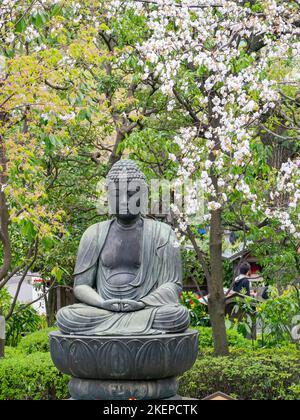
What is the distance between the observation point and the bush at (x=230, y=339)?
1153 cm

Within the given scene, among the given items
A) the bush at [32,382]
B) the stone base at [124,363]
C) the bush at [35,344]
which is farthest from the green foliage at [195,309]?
the stone base at [124,363]

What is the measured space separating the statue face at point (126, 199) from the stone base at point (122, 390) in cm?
172

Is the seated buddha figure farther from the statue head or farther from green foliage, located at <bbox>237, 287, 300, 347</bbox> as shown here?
green foliage, located at <bbox>237, 287, 300, 347</bbox>

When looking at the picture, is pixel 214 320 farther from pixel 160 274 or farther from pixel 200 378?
pixel 160 274

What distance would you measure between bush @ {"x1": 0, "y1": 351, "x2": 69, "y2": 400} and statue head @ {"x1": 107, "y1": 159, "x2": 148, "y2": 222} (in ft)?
9.16

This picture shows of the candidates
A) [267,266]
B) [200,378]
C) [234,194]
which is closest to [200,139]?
[234,194]

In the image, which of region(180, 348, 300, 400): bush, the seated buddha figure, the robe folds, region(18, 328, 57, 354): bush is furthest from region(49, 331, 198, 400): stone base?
region(18, 328, 57, 354): bush

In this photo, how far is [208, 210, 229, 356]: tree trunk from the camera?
1006 centimetres

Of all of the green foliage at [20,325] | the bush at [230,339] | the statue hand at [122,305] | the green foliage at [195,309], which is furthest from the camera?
the green foliage at [20,325]

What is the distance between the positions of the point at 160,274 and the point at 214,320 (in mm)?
3008

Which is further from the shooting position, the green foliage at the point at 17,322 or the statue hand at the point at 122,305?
the green foliage at the point at 17,322

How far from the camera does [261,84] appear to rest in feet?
25.8

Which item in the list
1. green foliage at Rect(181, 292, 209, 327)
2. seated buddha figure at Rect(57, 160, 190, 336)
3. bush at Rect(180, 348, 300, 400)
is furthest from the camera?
green foliage at Rect(181, 292, 209, 327)

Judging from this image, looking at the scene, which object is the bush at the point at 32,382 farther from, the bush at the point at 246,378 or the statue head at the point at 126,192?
the statue head at the point at 126,192
